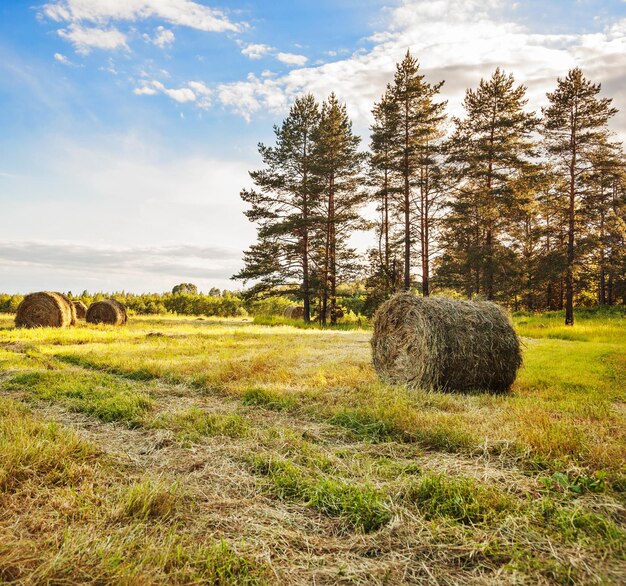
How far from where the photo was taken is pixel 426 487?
9.27 feet

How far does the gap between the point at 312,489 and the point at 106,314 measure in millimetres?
22544

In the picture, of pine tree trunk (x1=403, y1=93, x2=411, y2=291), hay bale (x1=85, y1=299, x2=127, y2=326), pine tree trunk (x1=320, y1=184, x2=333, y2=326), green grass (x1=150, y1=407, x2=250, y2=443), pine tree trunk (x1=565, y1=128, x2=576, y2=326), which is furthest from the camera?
pine tree trunk (x1=320, y1=184, x2=333, y2=326)

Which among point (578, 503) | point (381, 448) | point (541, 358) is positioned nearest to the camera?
point (578, 503)

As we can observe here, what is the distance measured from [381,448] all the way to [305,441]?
742 mm

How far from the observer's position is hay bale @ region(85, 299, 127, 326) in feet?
73.0

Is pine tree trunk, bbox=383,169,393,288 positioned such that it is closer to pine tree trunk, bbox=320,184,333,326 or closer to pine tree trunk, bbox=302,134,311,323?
pine tree trunk, bbox=320,184,333,326

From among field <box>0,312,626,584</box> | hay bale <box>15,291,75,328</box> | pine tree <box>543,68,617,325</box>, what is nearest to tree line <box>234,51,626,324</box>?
pine tree <box>543,68,617,325</box>

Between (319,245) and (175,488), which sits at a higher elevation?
(319,245)

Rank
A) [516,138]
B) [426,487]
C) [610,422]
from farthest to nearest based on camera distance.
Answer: [516,138]
[610,422]
[426,487]

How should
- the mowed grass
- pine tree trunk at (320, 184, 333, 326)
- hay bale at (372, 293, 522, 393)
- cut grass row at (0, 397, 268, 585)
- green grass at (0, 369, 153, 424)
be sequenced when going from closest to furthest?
cut grass row at (0, 397, 268, 585)
the mowed grass
green grass at (0, 369, 153, 424)
hay bale at (372, 293, 522, 393)
pine tree trunk at (320, 184, 333, 326)

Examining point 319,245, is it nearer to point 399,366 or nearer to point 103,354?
point 103,354

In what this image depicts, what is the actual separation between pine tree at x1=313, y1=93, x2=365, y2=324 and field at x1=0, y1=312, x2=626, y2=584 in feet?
72.7

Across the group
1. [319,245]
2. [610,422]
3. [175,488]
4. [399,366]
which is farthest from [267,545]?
[319,245]

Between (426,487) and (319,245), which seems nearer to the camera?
(426,487)
